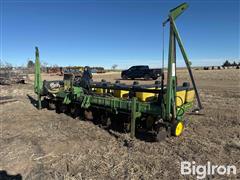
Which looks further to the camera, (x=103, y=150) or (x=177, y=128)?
(x=177, y=128)

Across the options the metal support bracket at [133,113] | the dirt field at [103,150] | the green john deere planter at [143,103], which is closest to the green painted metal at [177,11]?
the green john deere planter at [143,103]

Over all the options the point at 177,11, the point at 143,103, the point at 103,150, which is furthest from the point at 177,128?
the point at 177,11

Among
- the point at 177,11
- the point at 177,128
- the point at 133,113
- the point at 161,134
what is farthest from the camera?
the point at 133,113

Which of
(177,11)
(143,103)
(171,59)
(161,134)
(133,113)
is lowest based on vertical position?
(161,134)

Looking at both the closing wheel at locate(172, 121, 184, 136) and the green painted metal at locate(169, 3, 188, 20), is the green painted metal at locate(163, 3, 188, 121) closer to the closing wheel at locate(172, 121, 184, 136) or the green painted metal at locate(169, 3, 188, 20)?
the green painted metal at locate(169, 3, 188, 20)

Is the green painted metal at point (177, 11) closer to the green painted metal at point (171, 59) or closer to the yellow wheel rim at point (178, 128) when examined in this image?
the green painted metal at point (171, 59)

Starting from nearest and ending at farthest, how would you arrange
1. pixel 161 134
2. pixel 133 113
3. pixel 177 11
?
pixel 177 11
pixel 161 134
pixel 133 113

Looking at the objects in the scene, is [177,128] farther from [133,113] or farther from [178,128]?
[133,113]

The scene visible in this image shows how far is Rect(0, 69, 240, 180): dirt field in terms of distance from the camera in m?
3.60

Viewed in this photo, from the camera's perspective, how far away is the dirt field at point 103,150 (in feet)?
11.8

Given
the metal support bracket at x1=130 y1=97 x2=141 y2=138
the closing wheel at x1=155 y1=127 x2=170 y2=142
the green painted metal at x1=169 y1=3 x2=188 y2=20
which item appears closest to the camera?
the green painted metal at x1=169 y1=3 x2=188 y2=20

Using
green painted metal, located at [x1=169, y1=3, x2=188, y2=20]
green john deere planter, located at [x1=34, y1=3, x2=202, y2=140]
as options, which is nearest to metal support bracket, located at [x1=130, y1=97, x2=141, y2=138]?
green john deere planter, located at [x1=34, y1=3, x2=202, y2=140]

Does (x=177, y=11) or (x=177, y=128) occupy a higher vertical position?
(x=177, y=11)

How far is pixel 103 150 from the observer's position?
4.43m
